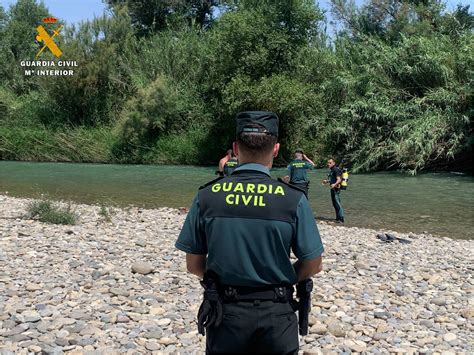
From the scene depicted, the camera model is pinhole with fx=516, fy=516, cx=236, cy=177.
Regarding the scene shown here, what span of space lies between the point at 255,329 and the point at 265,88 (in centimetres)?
3001

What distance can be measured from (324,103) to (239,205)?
1273 inches

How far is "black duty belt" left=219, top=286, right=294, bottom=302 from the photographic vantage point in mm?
2633

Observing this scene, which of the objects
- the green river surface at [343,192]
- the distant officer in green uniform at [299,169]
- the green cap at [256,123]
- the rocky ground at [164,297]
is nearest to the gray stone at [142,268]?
the rocky ground at [164,297]

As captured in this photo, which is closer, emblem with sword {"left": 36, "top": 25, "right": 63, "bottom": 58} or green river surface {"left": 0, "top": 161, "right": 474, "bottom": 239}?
green river surface {"left": 0, "top": 161, "right": 474, "bottom": 239}

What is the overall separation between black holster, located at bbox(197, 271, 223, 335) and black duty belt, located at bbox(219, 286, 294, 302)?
0.05 metres

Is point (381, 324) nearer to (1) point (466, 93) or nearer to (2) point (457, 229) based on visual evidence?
(2) point (457, 229)

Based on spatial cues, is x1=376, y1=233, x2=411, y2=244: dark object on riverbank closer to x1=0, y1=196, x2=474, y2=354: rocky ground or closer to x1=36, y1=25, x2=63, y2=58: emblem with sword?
x1=0, y1=196, x2=474, y2=354: rocky ground

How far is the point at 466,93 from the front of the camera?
27.7 metres

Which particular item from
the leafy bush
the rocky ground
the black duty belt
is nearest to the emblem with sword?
the leafy bush

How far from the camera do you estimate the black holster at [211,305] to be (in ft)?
8.68

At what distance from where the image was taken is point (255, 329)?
8.50ft

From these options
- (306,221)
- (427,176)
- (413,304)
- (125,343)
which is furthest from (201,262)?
(427,176)

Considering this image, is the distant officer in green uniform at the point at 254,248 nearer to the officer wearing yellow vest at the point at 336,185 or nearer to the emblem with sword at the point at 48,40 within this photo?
the officer wearing yellow vest at the point at 336,185

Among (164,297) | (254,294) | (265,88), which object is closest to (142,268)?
(164,297)
